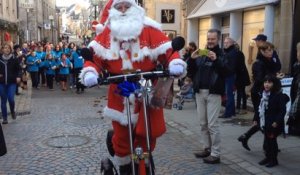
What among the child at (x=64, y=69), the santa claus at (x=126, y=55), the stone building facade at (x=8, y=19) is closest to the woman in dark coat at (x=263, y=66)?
the santa claus at (x=126, y=55)

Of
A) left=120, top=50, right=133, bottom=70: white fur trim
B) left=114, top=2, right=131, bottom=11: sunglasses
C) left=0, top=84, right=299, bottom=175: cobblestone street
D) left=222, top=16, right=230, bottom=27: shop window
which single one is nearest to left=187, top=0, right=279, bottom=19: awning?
left=222, top=16, right=230, bottom=27: shop window

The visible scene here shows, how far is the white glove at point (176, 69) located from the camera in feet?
12.9

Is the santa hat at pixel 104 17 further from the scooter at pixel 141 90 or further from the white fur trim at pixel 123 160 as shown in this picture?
the white fur trim at pixel 123 160

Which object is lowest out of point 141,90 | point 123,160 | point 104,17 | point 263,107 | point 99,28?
point 123,160

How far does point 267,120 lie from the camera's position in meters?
5.96

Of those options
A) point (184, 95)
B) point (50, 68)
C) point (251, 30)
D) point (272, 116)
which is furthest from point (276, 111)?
point (50, 68)

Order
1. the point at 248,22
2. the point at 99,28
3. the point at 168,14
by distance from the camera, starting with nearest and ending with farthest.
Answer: the point at 99,28 < the point at 248,22 < the point at 168,14

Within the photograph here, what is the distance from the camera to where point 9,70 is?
938 centimetres

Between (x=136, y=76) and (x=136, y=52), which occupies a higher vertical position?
(x=136, y=52)

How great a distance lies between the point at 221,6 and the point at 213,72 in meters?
9.21

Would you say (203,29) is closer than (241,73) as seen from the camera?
No

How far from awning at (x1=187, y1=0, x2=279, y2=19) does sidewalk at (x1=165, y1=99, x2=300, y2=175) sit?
11.8 ft

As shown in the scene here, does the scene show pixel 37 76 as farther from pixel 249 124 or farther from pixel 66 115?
pixel 249 124

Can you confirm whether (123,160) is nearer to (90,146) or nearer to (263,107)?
(263,107)
